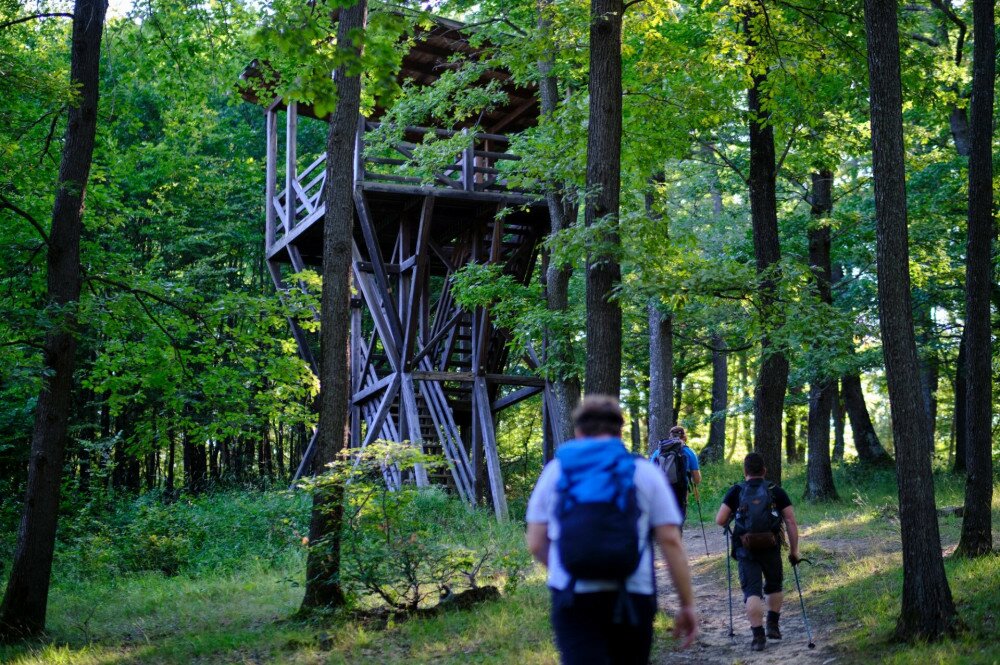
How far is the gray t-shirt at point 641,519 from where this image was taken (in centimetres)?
412

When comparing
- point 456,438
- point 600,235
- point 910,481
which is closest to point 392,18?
point 600,235

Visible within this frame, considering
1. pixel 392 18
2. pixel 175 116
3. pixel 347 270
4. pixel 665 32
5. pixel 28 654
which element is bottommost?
pixel 28 654

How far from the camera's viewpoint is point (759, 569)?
8633mm

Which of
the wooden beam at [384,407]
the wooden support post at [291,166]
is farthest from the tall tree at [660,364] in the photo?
the wooden support post at [291,166]

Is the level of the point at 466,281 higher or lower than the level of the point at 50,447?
higher

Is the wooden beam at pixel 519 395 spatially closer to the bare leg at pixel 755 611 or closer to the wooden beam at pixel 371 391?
the wooden beam at pixel 371 391

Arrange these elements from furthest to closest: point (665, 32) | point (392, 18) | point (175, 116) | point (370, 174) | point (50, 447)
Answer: point (370, 174) < point (665, 32) < point (175, 116) < point (50, 447) < point (392, 18)

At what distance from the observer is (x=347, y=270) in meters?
10.8

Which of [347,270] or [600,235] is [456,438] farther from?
[600,235]

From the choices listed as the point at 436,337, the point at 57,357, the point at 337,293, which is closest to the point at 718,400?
the point at 436,337

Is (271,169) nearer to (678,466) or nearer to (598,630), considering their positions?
(678,466)

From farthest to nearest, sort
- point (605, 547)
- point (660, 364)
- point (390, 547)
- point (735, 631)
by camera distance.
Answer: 1. point (660, 364)
2. point (390, 547)
3. point (735, 631)
4. point (605, 547)

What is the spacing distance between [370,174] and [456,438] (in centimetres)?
593

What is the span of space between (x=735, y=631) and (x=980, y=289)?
4862mm
